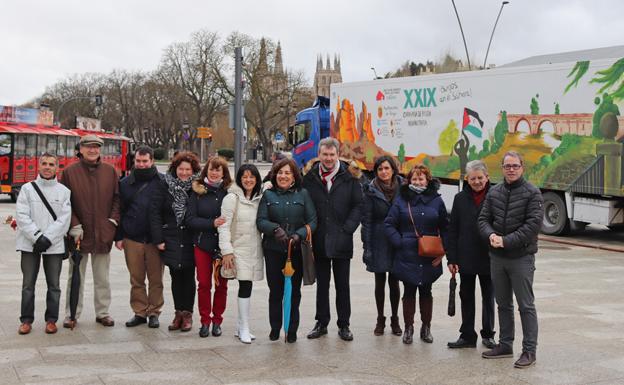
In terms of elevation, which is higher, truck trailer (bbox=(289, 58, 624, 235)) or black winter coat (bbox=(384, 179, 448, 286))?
truck trailer (bbox=(289, 58, 624, 235))

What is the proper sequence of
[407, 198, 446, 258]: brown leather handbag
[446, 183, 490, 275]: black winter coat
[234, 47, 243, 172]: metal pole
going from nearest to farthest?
[446, 183, 490, 275]: black winter coat, [407, 198, 446, 258]: brown leather handbag, [234, 47, 243, 172]: metal pole

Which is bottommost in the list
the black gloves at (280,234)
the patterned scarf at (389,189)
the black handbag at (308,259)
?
the black handbag at (308,259)

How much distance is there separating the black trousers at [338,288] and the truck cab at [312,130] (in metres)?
18.8

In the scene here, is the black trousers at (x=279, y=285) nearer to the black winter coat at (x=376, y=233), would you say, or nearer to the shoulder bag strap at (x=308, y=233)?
the shoulder bag strap at (x=308, y=233)

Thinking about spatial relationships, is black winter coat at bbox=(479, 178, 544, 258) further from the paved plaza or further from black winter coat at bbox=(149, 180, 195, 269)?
black winter coat at bbox=(149, 180, 195, 269)

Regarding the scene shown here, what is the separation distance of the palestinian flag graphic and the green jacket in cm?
1163

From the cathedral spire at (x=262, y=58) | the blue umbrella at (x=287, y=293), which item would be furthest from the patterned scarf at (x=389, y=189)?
the cathedral spire at (x=262, y=58)

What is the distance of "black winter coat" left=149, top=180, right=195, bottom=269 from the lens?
7.04 metres

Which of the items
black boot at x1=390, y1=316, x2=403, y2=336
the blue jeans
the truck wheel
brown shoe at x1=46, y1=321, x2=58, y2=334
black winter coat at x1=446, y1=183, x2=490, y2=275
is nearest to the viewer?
the blue jeans

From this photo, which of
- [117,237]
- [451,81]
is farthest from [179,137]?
[117,237]

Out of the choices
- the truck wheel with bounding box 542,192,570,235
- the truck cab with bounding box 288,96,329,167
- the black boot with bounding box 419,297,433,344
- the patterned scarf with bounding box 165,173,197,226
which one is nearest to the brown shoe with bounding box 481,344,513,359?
the black boot with bounding box 419,297,433,344

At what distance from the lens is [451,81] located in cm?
1842

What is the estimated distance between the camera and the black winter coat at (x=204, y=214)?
688cm

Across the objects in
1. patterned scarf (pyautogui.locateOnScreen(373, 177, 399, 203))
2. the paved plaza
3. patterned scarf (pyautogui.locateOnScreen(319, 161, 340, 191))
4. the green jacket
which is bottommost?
the paved plaza
